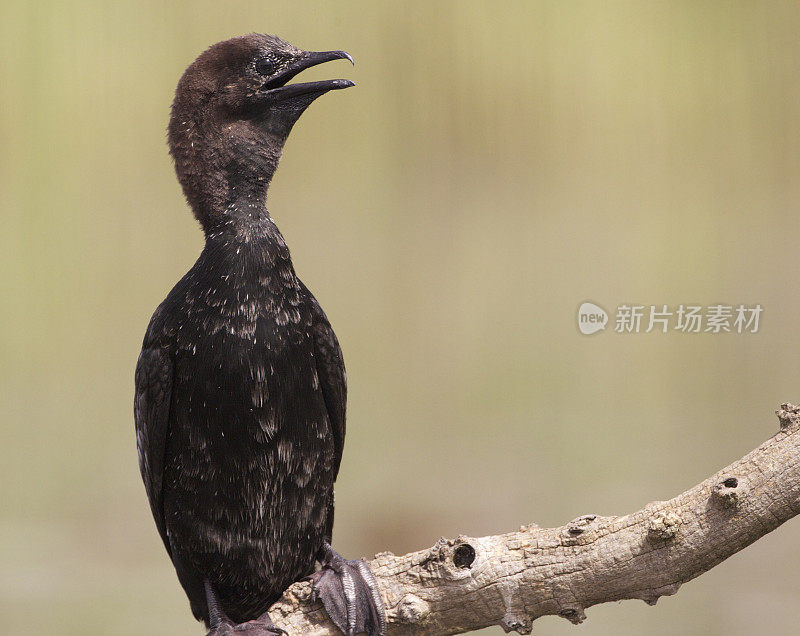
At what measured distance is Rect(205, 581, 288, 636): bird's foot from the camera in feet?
7.84

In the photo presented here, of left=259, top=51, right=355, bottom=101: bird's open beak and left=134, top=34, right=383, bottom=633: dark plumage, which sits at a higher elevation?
left=259, top=51, right=355, bottom=101: bird's open beak

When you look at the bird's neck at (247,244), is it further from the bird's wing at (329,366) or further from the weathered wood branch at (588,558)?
the weathered wood branch at (588,558)

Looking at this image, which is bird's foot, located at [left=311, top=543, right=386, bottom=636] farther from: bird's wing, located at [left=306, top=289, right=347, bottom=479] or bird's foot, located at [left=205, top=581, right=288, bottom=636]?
bird's wing, located at [left=306, top=289, right=347, bottom=479]

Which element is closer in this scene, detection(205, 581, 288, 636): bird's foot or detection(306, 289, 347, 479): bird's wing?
detection(205, 581, 288, 636): bird's foot

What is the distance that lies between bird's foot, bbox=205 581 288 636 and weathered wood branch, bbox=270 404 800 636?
0.04 meters

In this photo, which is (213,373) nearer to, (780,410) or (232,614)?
(232,614)

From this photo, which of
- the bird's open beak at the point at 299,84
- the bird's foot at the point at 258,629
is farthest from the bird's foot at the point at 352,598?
the bird's open beak at the point at 299,84

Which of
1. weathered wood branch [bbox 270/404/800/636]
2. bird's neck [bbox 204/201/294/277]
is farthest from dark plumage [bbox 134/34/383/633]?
weathered wood branch [bbox 270/404/800/636]

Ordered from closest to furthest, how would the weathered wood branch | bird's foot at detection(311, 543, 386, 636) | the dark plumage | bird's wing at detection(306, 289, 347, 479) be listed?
the weathered wood branch < bird's foot at detection(311, 543, 386, 636) < the dark plumage < bird's wing at detection(306, 289, 347, 479)

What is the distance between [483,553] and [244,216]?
3.34 ft

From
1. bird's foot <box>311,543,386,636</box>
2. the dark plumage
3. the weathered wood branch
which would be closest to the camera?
the weathered wood branch

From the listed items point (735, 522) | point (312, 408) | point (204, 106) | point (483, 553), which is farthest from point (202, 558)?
point (735, 522)

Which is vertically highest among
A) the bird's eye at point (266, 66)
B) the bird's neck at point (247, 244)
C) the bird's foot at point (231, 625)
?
the bird's eye at point (266, 66)

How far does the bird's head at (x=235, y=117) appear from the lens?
2.52 m
